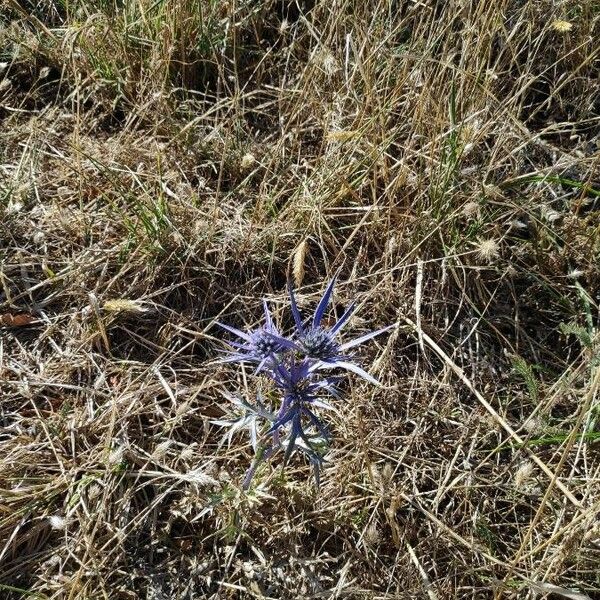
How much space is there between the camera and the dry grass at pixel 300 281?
1810mm

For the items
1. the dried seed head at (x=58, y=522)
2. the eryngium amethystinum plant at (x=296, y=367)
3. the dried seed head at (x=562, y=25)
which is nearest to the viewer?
the eryngium amethystinum plant at (x=296, y=367)

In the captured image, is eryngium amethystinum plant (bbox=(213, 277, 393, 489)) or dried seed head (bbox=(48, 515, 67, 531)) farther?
dried seed head (bbox=(48, 515, 67, 531))

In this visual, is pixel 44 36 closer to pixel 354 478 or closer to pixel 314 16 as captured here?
pixel 314 16

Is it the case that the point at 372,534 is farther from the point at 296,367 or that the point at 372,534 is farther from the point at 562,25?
the point at 562,25

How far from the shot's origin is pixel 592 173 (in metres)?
2.20

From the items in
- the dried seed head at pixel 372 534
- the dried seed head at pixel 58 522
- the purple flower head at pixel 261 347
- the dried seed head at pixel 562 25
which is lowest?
the dried seed head at pixel 58 522

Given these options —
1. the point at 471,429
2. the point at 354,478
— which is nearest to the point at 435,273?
the point at 471,429

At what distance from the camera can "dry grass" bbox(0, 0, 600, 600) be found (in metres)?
1.81

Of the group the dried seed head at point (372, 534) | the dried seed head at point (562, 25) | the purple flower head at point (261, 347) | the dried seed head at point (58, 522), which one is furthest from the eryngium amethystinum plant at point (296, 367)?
the dried seed head at point (562, 25)

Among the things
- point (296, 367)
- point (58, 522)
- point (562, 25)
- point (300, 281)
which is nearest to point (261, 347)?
point (296, 367)

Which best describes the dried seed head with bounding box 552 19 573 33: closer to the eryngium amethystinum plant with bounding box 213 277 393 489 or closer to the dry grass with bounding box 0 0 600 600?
the dry grass with bounding box 0 0 600 600

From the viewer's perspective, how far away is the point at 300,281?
205cm

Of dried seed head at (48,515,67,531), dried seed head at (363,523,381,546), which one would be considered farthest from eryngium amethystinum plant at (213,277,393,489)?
dried seed head at (48,515,67,531)

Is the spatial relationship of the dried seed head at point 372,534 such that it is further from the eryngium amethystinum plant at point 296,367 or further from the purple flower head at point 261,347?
the purple flower head at point 261,347
